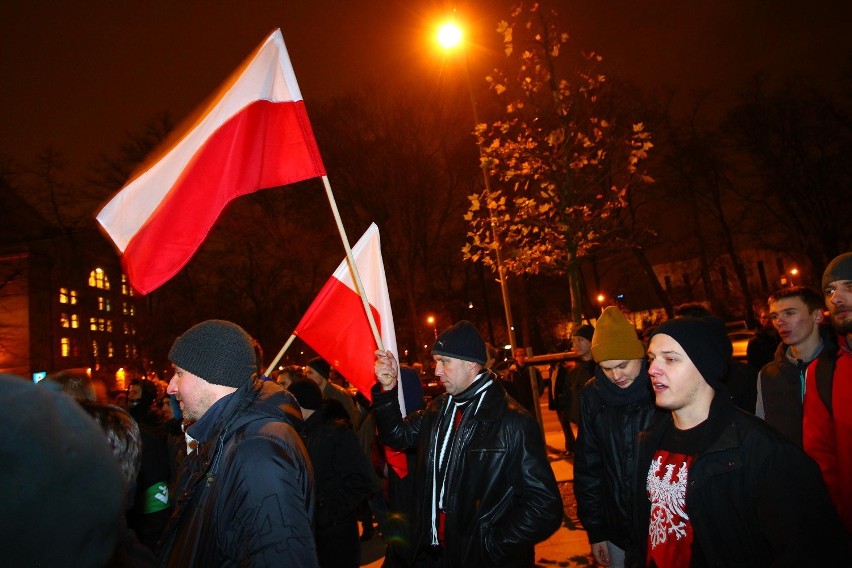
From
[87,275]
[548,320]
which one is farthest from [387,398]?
[548,320]

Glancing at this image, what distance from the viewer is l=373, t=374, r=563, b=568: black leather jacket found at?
10.6ft

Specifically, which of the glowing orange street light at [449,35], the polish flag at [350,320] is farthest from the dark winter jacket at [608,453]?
the glowing orange street light at [449,35]

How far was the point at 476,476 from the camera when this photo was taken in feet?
11.2

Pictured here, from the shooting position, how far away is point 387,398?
412cm

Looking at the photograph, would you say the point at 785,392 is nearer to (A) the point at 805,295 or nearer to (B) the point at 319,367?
(A) the point at 805,295

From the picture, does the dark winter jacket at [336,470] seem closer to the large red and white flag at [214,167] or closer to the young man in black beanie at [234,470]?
the large red and white flag at [214,167]

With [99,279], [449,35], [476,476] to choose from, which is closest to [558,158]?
[449,35]

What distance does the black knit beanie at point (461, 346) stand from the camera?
383 centimetres

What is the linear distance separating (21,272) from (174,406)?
20.4m

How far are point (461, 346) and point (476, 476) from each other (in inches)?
32.3

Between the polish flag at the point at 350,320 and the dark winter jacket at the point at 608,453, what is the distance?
1.85m

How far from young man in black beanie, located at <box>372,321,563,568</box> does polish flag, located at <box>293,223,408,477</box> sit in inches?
48.8

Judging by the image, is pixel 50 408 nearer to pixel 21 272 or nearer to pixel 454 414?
pixel 454 414

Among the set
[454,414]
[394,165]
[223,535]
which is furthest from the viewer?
[394,165]
